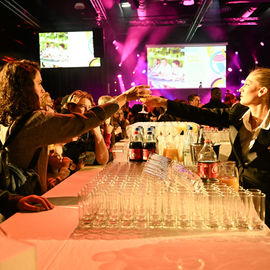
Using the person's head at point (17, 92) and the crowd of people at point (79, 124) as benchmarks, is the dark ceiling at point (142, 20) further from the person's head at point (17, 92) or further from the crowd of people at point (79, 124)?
the person's head at point (17, 92)

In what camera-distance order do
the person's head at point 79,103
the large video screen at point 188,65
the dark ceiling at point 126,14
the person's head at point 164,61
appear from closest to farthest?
1. the person's head at point 79,103
2. the dark ceiling at point 126,14
3. the large video screen at point 188,65
4. the person's head at point 164,61

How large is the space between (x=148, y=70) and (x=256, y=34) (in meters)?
4.29

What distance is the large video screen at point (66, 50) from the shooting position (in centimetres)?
933

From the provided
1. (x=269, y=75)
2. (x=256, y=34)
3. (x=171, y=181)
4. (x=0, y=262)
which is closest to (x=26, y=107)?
(x=171, y=181)

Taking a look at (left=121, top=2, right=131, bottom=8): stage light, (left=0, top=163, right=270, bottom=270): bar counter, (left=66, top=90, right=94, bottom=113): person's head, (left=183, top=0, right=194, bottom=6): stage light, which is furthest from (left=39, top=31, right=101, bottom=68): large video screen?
(left=0, top=163, right=270, bottom=270): bar counter

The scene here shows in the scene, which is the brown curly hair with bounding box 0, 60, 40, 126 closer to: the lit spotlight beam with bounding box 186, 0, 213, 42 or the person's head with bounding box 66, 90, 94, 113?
the person's head with bounding box 66, 90, 94, 113

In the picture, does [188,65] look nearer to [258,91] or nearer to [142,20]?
[142,20]

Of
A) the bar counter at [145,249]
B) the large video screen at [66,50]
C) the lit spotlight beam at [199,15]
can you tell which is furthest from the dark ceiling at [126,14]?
the bar counter at [145,249]

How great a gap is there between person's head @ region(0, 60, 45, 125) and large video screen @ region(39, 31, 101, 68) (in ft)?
26.2

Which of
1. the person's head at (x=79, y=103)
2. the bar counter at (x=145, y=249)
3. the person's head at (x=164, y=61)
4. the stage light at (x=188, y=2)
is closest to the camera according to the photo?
the bar counter at (x=145, y=249)

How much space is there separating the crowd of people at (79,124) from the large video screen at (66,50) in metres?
6.78

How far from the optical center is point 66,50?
947 centimetres

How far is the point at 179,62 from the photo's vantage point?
11.3m

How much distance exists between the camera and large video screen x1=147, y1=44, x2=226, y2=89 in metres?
11.2
